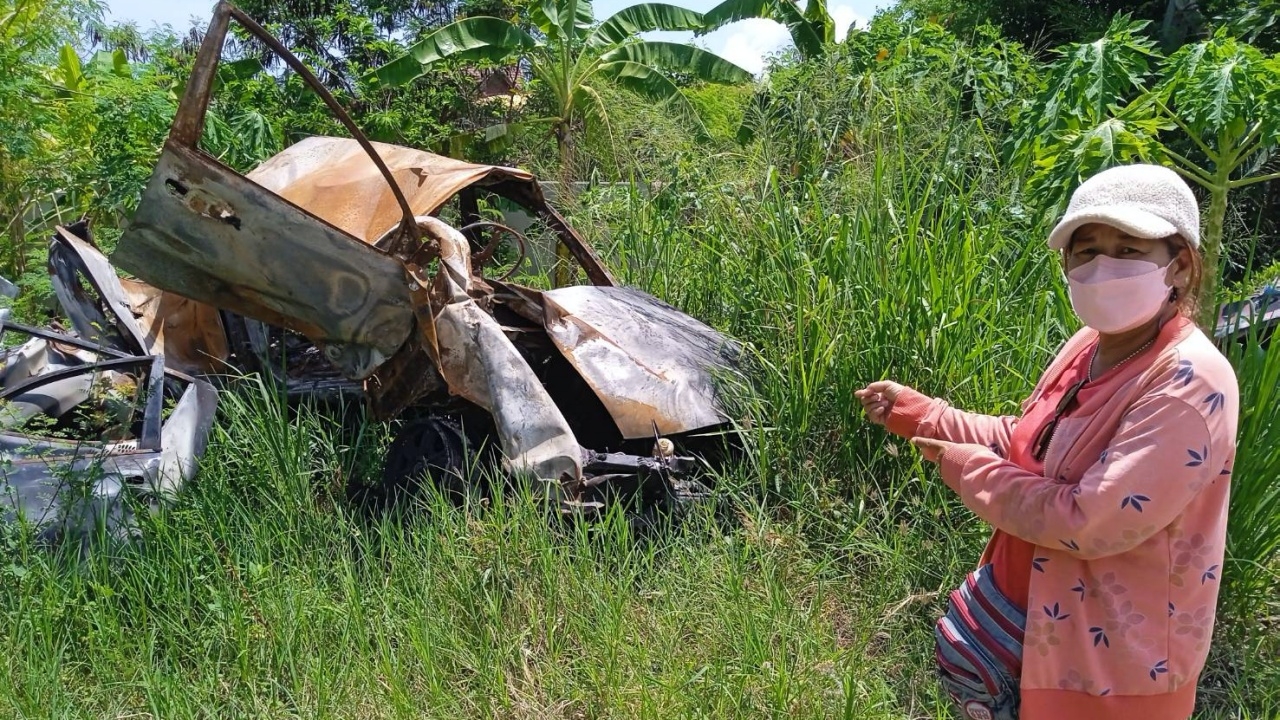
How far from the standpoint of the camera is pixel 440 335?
4.38 m

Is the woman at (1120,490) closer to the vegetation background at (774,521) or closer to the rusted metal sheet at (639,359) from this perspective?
the vegetation background at (774,521)

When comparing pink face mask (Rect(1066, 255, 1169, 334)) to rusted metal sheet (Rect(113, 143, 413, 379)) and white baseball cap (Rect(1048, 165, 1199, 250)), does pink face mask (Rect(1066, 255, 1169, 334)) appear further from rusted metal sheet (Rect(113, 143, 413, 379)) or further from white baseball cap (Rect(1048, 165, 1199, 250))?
rusted metal sheet (Rect(113, 143, 413, 379))

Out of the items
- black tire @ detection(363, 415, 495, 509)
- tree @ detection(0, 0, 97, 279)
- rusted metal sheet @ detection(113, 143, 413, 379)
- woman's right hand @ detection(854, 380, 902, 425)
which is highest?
tree @ detection(0, 0, 97, 279)

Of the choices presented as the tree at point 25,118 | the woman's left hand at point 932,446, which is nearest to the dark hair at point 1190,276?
the woman's left hand at point 932,446

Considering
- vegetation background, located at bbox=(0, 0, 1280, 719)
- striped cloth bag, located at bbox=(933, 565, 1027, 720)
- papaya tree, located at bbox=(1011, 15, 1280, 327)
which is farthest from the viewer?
papaya tree, located at bbox=(1011, 15, 1280, 327)

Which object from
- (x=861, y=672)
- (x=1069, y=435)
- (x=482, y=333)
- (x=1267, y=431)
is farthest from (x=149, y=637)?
(x=1267, y=431)

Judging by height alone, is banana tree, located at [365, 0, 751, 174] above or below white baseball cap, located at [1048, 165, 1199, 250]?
above

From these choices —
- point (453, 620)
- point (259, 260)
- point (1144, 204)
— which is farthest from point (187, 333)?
point (1144, 204)

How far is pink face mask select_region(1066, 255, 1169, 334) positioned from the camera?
2.02 m

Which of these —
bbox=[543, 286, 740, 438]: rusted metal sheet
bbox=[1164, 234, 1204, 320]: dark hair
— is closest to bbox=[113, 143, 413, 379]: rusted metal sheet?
bbox=[543, 286, 740, 438]: rusted metal sheet

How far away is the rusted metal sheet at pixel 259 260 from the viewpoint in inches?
169

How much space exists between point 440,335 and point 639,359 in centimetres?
84

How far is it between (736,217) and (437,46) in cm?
890

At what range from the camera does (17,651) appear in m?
3.56
